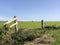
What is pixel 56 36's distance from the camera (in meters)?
16.0

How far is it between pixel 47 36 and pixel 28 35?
1.62 m

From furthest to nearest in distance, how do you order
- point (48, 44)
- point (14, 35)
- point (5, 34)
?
1. point (14, 35)
2. point (5, 34)
3. point (48, 44)

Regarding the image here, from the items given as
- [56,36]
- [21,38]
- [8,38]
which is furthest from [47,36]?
[8,38]

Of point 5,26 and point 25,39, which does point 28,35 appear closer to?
point 25,39

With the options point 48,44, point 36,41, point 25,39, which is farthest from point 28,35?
point 48,44

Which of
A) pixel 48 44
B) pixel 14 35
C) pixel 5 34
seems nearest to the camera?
pixel 48 44

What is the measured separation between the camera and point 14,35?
16.2 m

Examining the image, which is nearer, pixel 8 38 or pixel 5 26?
pixel 8 38

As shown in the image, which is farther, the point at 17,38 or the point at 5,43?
the point at 17,38

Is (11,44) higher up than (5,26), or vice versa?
(5,26)

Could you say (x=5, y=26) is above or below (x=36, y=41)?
above

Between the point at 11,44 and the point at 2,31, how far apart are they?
134 cm

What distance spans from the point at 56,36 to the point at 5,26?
4146 millimetres

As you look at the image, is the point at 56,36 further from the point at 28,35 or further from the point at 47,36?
the point at 28,35
